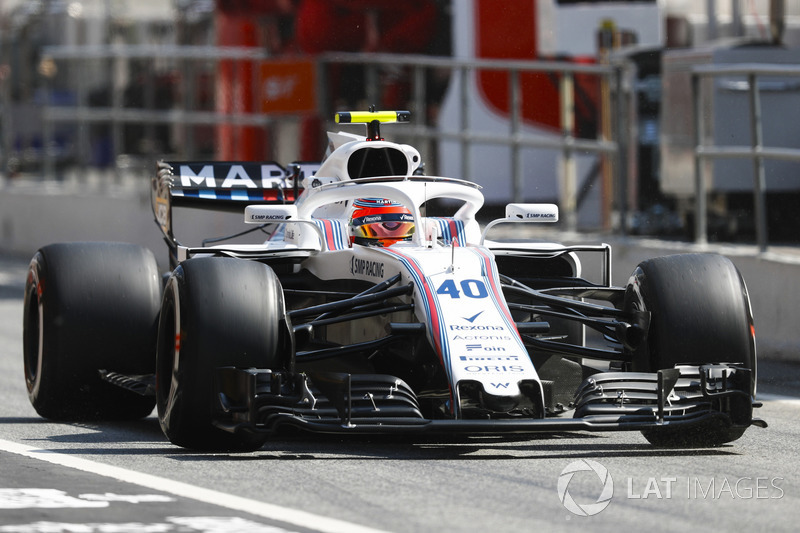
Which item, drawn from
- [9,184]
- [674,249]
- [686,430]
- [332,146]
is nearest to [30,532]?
[686,430]

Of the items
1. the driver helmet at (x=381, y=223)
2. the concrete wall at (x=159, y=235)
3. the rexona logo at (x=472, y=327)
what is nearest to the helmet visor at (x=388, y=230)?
the driver helmet at (x=381, y=223)

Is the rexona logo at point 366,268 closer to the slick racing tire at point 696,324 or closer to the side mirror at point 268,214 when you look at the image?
the side mirror at point 268,214

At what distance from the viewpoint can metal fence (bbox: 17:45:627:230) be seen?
603 inches

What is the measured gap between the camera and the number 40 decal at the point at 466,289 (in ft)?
26.6

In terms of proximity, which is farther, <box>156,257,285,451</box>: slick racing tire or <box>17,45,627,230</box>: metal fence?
<box>17,45,627,230</box>: metal fence

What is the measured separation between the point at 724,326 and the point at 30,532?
3.69 m

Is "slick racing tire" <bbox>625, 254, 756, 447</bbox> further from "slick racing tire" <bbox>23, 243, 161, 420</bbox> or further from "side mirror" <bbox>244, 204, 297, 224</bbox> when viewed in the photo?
"slick racing tire" <bbox>23, 243, 161, 420</bbox>

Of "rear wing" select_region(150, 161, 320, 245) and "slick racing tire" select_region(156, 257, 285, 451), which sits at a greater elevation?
"rear wing" select_region(150, 161, 320, 245)

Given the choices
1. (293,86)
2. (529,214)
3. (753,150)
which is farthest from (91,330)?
(293,86)

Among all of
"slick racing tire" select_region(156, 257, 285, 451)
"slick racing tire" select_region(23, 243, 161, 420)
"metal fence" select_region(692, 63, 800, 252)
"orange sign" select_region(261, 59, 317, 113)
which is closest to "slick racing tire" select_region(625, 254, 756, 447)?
"slick racing tire" select_region(156, 257, 285, 451)

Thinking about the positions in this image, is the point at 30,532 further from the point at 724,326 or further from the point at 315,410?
the point at 724,326

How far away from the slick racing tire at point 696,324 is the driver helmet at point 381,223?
1.46 meters

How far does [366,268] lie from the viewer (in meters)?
8.85

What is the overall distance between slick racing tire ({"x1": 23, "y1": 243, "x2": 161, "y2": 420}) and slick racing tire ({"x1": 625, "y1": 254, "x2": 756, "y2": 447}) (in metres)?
2.81
